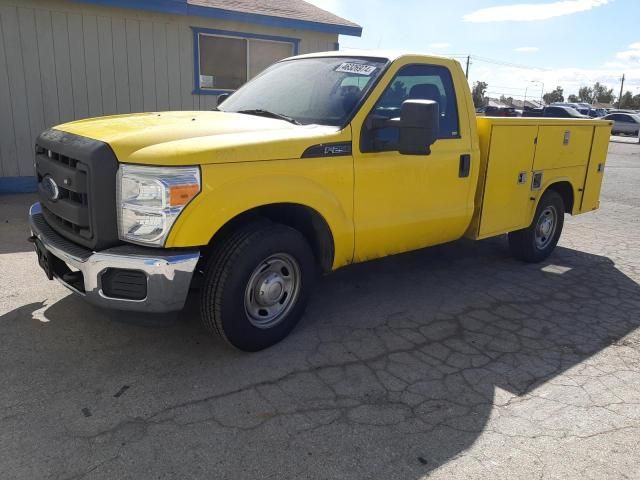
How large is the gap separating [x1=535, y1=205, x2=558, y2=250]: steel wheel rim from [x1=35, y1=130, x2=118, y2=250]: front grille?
15.0 feet

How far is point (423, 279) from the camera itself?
5301mm

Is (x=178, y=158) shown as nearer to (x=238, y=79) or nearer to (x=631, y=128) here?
(x=238, y=79)

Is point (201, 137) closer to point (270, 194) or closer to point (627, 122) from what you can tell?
point (270, 194)

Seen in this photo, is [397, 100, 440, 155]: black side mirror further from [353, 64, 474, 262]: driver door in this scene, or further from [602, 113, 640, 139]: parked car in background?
[602, 113, 640, 139]: parked car in background

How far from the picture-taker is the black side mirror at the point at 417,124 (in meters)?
3.54

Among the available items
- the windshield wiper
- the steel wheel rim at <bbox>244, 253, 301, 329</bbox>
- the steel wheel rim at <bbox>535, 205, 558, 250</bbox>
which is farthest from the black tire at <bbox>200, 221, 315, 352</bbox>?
the steel wheel rim at <bbox>535, 205, 558, 250</bbox>

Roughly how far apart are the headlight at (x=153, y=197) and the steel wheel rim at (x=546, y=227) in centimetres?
425

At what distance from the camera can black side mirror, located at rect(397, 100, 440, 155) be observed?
354cm

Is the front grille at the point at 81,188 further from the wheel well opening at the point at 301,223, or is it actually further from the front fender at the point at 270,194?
the wheel well opening at the point at 301,223

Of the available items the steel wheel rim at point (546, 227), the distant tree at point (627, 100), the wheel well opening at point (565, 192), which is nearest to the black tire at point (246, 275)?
the steel wheel rim at point (546, 227)

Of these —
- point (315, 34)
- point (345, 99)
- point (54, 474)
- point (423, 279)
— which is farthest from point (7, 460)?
point (315, 34)

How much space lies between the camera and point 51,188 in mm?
3488

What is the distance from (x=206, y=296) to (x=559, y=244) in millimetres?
5307

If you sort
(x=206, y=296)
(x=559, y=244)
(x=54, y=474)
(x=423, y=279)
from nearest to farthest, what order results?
(x=54, y=474)
(x=206, y=296)
(x=423, y=279)
(x=559, y=244)
